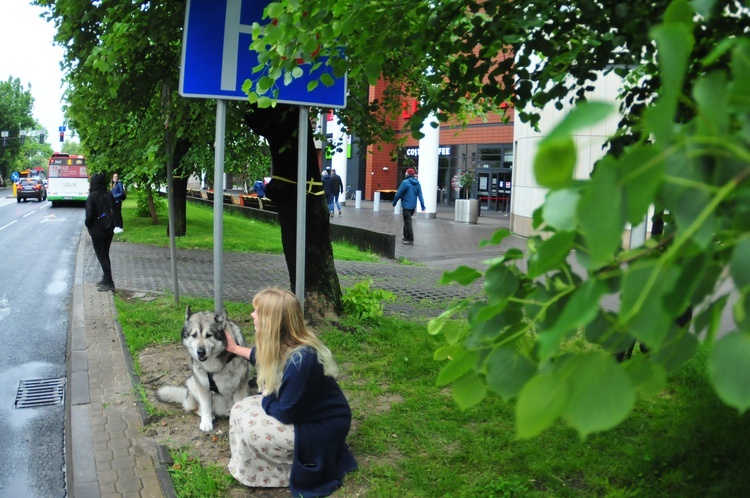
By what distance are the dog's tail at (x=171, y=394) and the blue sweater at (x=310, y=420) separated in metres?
1.70

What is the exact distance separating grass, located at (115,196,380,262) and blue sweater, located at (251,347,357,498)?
438 inches

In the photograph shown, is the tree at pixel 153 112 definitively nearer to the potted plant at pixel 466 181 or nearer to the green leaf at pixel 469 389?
the green leaf at pixel 469 389

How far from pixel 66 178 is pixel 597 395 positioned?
4570 cm

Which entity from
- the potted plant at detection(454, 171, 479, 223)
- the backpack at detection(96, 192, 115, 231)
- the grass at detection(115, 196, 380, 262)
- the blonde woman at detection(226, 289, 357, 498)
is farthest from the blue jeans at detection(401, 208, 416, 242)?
the blonde woman at detection(226, 289, 357, 498)

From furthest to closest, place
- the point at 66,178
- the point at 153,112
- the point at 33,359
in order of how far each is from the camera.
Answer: the point at 66,178 < the point at 153,112 < the point at 33,359

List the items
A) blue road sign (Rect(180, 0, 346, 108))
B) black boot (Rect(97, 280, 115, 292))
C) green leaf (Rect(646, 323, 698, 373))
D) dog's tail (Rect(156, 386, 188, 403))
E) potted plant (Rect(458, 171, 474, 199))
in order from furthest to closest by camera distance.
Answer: potted plant (Rect(458, 171, 474, 199)) < black boot (Rect(97, 280, 115, 292)) < dog's tail (Rect(156, 386, 188, 403)) < blue road sign (Rect(180, 0, 346, 108)) < green leaf (Rect(646, 323, 698, 373))

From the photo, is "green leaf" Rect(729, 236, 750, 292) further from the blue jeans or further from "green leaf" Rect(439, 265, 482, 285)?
the blue jeans

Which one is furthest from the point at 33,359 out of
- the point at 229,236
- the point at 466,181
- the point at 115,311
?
the point at 466,181

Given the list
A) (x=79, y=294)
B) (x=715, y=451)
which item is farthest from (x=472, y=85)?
(x=79, y=294)

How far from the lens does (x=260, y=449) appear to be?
4.37 meters

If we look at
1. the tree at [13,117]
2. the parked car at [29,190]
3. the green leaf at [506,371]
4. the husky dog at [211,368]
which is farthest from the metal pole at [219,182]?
the tree at [13,117]

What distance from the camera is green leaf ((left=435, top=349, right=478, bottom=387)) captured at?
5.16ft

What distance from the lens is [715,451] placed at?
4.38 m

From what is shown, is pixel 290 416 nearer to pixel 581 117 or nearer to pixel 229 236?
pixel 581 117
